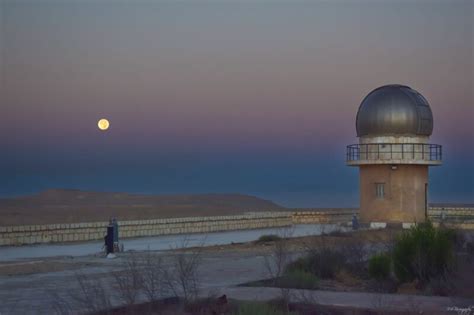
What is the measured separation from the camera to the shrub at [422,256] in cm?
1609

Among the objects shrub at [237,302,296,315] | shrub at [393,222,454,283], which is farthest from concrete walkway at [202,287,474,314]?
shrub at [393,222,454,283]

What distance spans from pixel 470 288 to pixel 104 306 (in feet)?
19.7

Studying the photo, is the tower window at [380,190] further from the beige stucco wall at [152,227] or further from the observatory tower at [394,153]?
the beige stucco wall at [152,227]

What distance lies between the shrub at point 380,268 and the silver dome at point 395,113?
64.8 ft

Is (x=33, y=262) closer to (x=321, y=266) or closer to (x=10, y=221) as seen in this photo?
(x=321, y=266)

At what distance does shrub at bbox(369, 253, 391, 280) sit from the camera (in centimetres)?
1705

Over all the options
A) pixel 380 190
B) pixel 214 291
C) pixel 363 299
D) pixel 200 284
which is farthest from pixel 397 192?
pixel 363 299

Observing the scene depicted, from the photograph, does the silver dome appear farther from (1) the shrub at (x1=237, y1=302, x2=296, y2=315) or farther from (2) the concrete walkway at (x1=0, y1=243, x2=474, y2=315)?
(1) the shrub at (x1=237, y1=302, x2=296, y2=315)

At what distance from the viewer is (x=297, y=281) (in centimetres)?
1539

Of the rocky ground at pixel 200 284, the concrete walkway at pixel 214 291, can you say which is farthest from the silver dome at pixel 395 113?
the concrete walkway at pixel 214 291

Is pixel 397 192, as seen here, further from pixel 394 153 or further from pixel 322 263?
pixel 322 263

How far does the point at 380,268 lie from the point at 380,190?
68.2 ft

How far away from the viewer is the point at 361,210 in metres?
38.9

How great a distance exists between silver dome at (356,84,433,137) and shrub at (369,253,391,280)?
19.8 meters
